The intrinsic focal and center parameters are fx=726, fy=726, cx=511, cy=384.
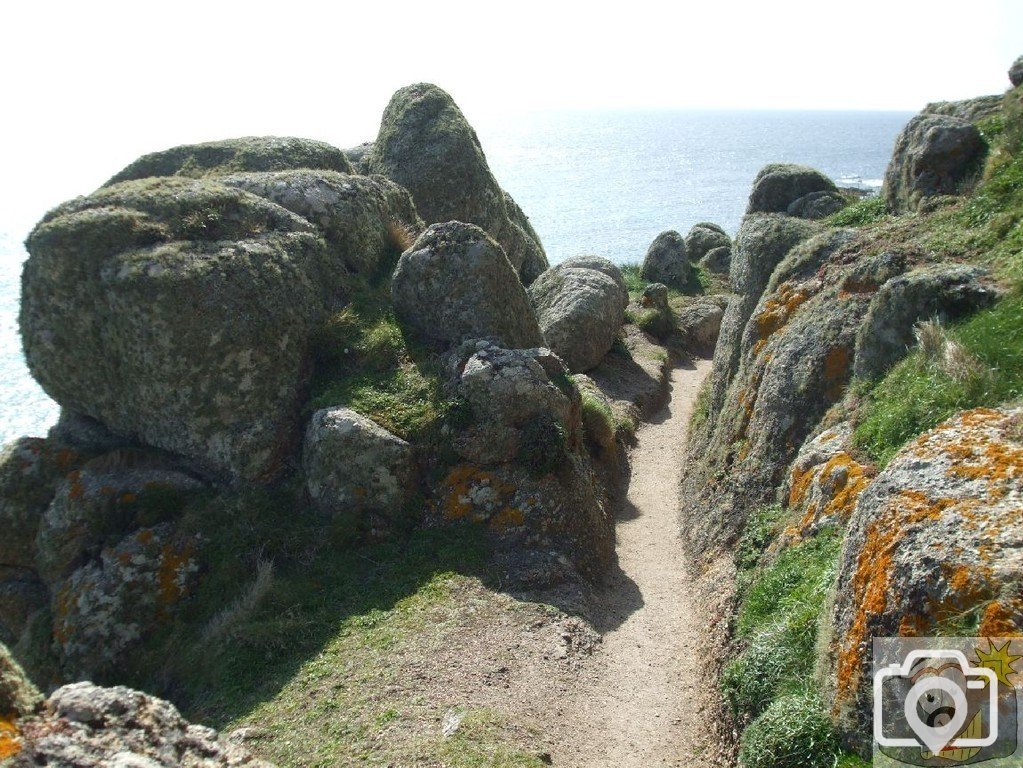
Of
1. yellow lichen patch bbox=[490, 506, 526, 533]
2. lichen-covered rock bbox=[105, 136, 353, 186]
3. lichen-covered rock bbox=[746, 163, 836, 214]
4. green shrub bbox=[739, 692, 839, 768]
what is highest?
lichen-covered rock bbox=[105, 136, 353, 186]

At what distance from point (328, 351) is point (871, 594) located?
464 inches

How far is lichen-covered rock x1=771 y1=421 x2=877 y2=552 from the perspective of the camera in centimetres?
876

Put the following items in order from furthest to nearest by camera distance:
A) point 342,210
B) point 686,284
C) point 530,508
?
point 686,284
point 342,210
point 530,508

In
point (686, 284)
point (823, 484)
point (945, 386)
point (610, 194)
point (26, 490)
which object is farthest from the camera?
point (610, 194)

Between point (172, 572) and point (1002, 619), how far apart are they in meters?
12.2

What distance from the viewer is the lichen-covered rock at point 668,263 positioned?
121 feet

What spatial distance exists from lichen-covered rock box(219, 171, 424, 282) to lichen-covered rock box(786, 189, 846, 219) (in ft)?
34.4

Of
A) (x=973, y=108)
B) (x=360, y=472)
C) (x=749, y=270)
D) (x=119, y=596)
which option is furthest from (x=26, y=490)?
(x=973, y=108)

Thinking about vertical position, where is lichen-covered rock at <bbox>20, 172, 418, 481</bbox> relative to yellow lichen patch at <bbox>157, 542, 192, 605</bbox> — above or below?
above

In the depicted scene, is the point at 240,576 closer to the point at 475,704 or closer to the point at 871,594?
the point at 475,704

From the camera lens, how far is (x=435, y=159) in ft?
82.2

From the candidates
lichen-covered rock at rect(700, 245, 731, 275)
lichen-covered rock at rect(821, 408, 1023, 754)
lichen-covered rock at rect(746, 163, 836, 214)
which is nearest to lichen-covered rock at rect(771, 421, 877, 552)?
lichen-covered rock at rect(821, 408, 1023, 754)

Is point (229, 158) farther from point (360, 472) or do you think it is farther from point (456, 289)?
point (360, 472)

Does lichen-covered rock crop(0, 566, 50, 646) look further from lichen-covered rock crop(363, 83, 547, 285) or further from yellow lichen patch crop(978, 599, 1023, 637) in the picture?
lichen-covered rock crop(363, 83, 547, 285)
